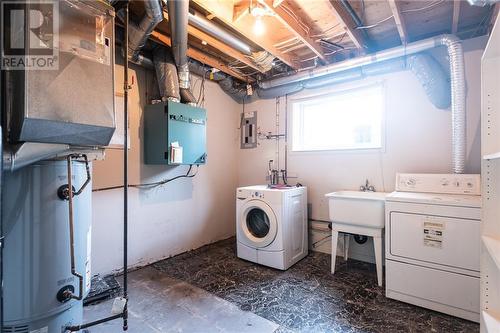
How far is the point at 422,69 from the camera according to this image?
7.43 feet

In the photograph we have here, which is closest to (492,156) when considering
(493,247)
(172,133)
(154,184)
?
(493,247)

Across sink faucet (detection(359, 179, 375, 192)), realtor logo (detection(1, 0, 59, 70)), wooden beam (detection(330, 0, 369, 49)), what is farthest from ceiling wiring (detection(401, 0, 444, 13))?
realtor logo (detection(1, 0, 59, 70))

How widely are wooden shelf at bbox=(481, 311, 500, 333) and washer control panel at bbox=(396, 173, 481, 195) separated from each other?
46.5 inches

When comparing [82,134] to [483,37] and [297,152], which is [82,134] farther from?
[483,37]

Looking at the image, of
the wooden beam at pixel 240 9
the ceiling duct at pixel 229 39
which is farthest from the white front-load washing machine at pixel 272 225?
the wooden beam at pixel 240 9

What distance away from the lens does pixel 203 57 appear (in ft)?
8.95

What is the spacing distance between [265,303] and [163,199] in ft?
5.33

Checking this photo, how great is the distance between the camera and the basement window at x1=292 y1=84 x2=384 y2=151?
284cm

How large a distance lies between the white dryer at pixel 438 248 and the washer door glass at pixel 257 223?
126 cm

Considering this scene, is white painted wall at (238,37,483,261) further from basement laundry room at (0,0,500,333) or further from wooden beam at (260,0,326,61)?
wooden beam at (260,0,326,61)

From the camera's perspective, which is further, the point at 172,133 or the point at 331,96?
the point at 331,96

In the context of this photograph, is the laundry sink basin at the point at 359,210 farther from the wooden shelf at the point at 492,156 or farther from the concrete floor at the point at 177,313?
the concrete floor at the point at 177,313

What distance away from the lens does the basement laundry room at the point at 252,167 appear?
3.65ft

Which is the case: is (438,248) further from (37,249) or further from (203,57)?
(203,57)
